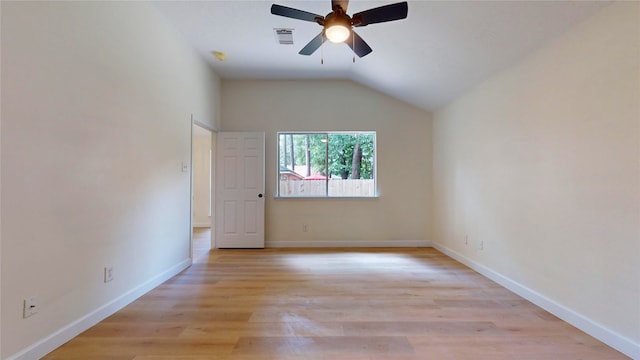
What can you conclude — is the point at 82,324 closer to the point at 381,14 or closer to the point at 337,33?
the point at 337,33

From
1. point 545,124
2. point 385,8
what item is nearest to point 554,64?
point 545,124

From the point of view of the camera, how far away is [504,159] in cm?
306

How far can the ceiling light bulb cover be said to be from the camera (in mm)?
2256

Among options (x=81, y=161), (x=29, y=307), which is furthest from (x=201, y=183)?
(x=29, y=307)

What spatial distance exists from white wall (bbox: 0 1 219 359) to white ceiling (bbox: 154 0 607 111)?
632 millimetres

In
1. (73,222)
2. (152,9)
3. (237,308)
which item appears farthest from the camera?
(152,9)

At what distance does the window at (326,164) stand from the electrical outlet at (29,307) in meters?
3.46

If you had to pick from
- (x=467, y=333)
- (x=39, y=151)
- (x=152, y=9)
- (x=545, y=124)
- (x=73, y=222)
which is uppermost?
(x=152, y=9)

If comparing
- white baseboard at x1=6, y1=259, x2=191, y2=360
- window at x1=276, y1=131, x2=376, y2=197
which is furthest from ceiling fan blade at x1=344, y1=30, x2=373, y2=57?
white baseboard at x1=6, y1=259, x2=191, y2=360

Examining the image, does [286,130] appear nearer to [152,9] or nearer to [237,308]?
[152,9]

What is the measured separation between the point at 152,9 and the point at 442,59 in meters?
3.13

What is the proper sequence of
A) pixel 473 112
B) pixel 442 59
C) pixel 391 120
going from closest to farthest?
pixel 442 59 → pixel 473 112 → pixel 391 120

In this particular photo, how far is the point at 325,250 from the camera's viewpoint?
4.64 metres

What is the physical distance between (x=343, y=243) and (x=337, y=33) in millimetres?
3435
